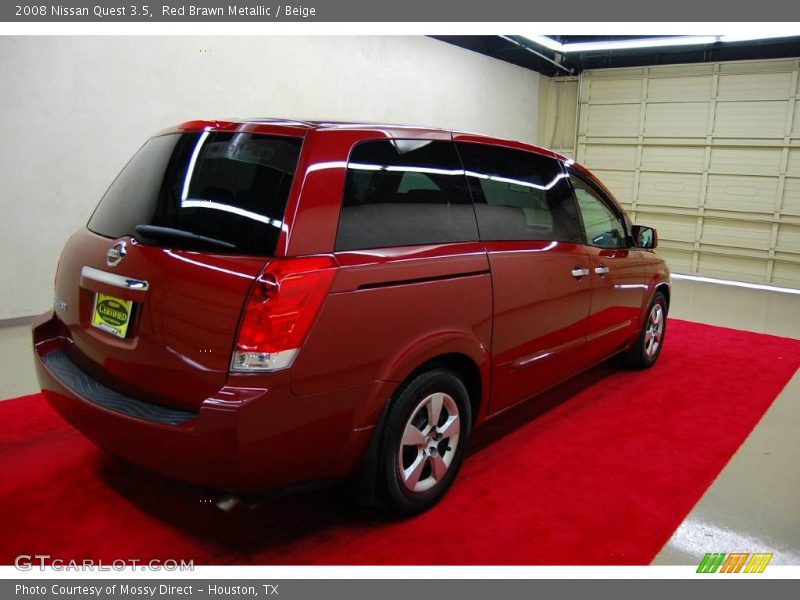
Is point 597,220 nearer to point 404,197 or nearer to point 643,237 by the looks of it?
point 643,237

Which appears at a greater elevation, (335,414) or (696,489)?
(335,414)

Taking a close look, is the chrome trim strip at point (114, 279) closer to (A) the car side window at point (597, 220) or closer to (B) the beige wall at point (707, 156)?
(A) the car side window at point (597, 220)

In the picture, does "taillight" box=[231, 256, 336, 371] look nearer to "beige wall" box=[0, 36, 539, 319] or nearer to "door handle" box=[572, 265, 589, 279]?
"door handle" box=[572, 265, 589, 279]

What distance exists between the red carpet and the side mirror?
113cm

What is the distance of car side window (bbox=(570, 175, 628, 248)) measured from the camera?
3486 mm

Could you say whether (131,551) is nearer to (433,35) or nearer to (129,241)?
(129,241)

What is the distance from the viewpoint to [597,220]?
3.60m

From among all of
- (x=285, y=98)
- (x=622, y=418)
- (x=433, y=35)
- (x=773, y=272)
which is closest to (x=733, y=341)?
(x=622, y=418)

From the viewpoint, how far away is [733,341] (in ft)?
17.7

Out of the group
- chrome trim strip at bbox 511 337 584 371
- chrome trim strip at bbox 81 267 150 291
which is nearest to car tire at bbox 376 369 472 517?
chrome trim strip at bbox 511 337 584 371

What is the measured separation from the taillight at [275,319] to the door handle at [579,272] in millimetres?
1765

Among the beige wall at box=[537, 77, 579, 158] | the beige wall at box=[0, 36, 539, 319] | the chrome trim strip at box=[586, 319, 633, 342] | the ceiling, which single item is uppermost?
the ceiling

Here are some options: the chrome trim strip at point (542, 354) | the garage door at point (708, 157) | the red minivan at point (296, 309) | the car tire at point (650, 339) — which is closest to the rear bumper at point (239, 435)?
the red minivan at point (296, 309)

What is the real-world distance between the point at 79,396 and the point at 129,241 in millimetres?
579
